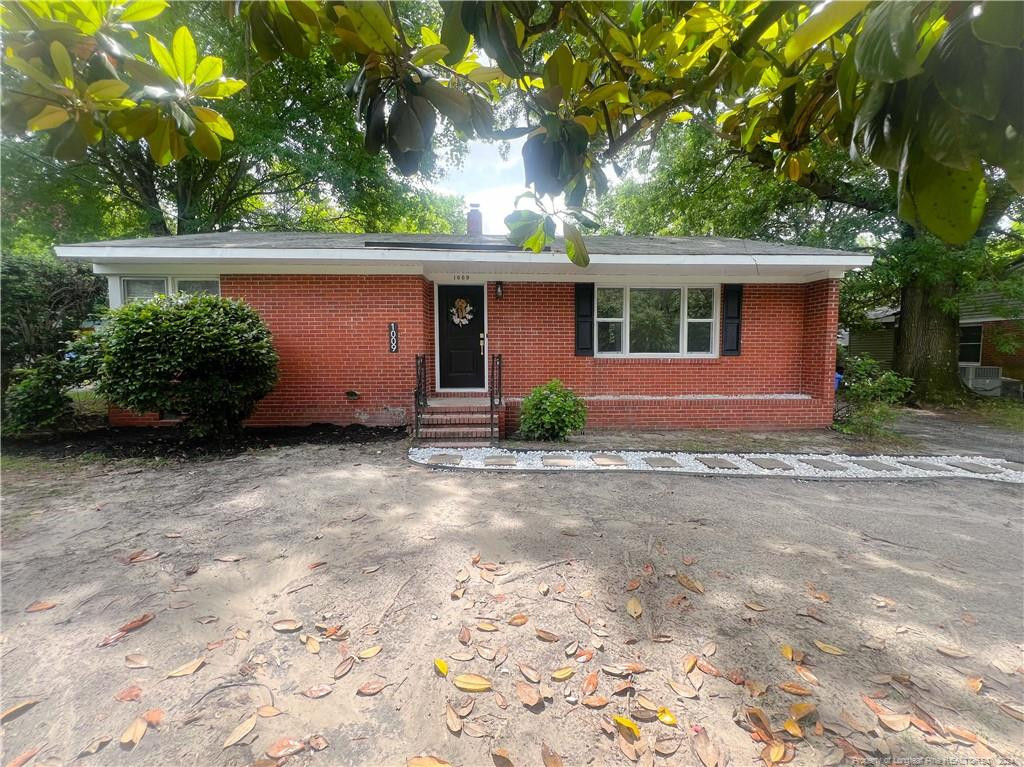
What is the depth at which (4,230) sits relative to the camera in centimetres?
1320

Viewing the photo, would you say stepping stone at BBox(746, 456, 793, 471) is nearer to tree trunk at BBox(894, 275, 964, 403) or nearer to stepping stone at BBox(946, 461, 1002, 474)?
stepping stone at BBox(946, 461, 1002, 474)

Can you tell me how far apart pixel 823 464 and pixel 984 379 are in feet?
45.9

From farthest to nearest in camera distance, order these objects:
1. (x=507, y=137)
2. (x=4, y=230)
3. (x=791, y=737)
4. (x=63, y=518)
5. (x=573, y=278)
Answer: (x=4, y=230), (x=573, y=278), (x=63, y=518), (x=791, y=737), (x=507, y=137)

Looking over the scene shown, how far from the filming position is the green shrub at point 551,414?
6445 mm

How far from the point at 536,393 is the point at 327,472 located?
3.16 metres

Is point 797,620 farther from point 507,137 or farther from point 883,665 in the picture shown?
point 507,137

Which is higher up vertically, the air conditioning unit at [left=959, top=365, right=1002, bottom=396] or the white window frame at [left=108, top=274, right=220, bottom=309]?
the white window frame at [left=108, top=274, right=220, bottom=309]

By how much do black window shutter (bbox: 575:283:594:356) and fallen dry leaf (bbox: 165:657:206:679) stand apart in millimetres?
6785

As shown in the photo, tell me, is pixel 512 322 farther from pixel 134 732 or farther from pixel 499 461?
pixel 134 732

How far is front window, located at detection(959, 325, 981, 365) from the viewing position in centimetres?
1488

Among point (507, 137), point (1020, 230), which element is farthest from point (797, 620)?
point (1020, 230)

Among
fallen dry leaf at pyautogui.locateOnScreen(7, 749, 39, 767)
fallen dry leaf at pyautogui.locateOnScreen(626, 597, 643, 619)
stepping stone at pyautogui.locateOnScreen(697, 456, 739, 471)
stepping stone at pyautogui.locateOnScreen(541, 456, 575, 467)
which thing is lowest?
stepping stone at pyautogui.locateOnScreen(697, 456, 739, 471)

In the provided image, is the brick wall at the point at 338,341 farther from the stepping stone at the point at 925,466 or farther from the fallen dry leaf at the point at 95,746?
the stepping stone at the point at 925,466

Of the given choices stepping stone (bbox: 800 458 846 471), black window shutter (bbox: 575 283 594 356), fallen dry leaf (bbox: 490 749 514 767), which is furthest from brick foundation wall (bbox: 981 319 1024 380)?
fallen dry leaf (bbox: 490 749 514 767)
